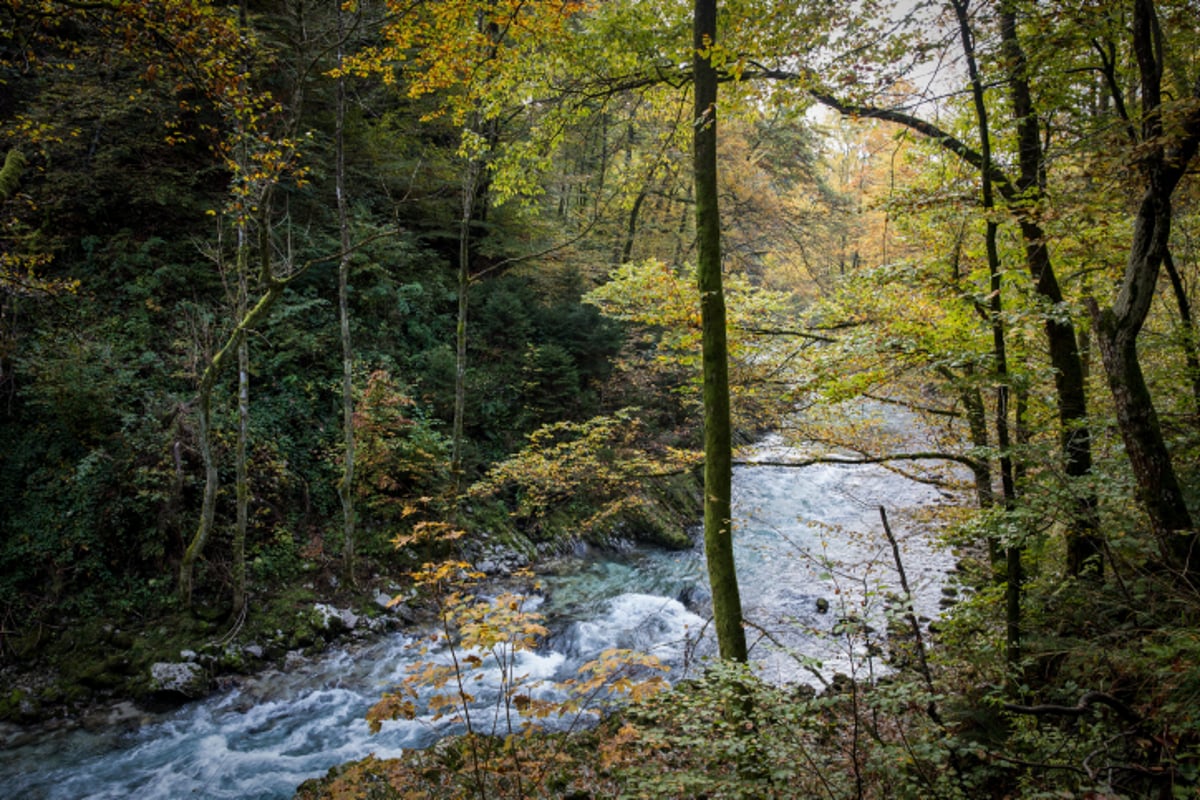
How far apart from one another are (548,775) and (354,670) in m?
3.99

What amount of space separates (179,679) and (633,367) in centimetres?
1004

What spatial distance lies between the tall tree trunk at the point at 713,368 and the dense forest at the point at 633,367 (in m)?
0.03

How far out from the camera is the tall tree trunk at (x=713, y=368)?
4535 mm

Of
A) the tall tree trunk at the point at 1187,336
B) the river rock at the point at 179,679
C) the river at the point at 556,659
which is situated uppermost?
the tall tree trunk at the point at 1187,336

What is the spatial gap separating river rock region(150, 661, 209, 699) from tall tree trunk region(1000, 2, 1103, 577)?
30.0ft

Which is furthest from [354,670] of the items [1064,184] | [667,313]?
[1064,184]

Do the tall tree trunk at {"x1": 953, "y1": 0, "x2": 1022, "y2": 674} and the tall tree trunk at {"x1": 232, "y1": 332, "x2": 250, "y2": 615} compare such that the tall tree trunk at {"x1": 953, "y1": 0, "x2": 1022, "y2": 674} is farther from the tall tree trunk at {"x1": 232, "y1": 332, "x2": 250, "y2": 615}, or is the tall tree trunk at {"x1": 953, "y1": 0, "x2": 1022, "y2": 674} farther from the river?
the tall tree trunk at {"x1": 232, "y1": 332, "x2": 250, "y2": 615}

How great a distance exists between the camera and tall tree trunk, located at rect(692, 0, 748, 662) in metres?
4.54

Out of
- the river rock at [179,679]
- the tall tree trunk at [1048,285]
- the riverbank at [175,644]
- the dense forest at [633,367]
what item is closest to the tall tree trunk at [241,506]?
the dense forest at [633,367]

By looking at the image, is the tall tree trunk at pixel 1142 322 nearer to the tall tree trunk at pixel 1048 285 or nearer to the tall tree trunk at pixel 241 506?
the tall tree trunk at pixel 1048 285

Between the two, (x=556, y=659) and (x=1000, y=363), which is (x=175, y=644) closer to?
(x=556, y=659)

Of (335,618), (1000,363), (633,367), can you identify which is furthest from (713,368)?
(633,367)

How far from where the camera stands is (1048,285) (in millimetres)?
5016

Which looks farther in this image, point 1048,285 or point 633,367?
point 633,367
